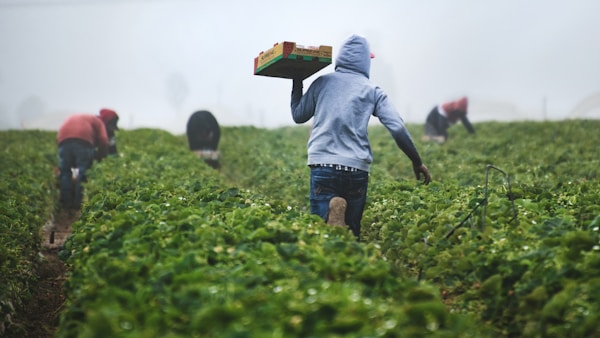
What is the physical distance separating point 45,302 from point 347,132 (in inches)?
133

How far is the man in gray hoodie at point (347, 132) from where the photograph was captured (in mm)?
5305

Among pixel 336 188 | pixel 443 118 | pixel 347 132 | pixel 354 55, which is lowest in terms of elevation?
pixel 336 188

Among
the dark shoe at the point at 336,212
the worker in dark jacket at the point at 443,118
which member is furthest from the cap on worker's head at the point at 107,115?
the worker in dark jacket at the point at 443,118

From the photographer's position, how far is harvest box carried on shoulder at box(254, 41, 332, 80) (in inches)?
206

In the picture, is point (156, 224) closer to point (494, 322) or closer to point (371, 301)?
point (371, 301)

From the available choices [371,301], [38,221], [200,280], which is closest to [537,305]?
[371,301]

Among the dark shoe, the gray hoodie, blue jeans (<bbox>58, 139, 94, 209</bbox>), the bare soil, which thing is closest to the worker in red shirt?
blue jeans (<bbox>58, 139, 94, 209</bbox>)

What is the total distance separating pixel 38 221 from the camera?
7.77 metres

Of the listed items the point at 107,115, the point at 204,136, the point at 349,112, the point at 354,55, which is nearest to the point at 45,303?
the point at 349,112

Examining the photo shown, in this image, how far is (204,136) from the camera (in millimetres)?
15867

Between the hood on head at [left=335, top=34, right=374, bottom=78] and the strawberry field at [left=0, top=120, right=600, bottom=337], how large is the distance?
4.67 feet

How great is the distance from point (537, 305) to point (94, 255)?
2.62 m

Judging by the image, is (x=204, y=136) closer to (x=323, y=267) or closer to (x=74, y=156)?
(x=74, y=156)

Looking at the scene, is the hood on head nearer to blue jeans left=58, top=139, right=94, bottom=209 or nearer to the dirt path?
the dirt path
